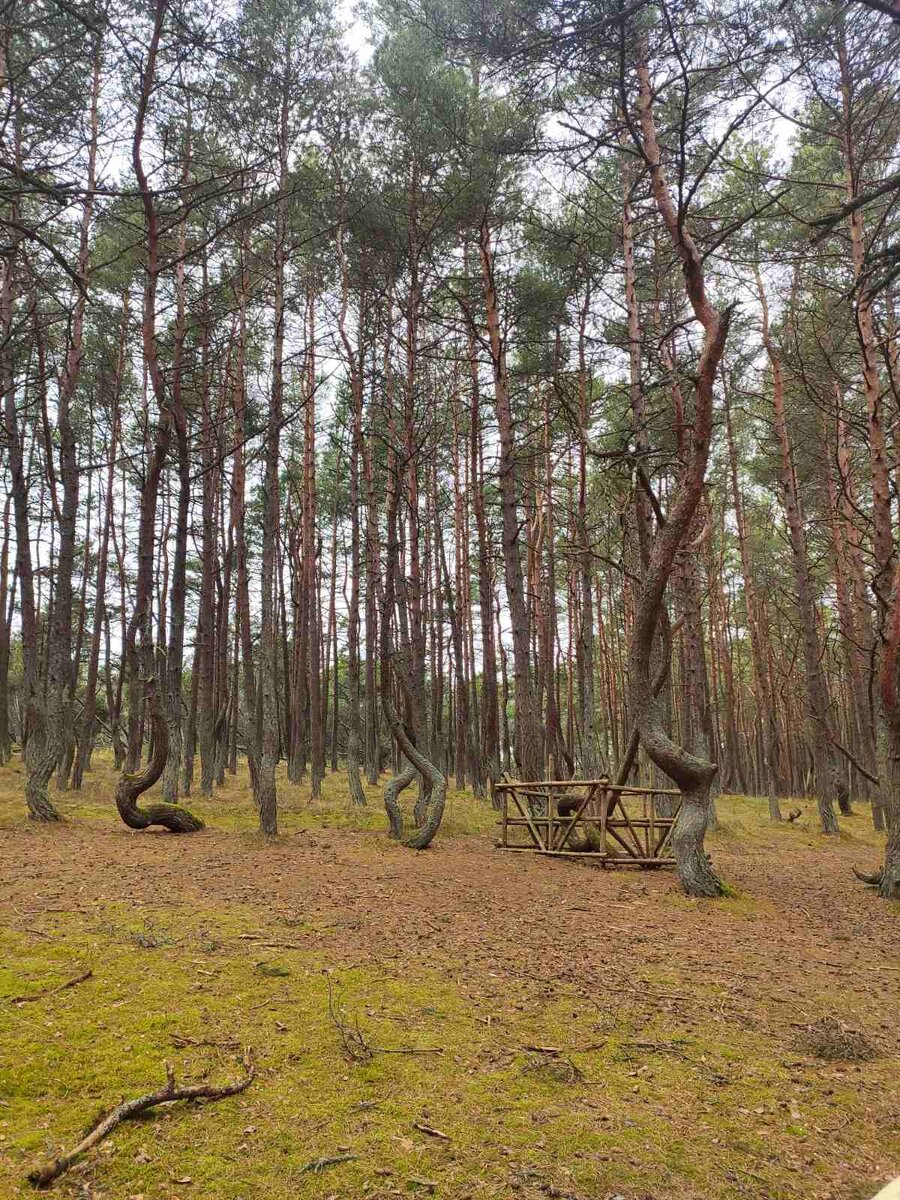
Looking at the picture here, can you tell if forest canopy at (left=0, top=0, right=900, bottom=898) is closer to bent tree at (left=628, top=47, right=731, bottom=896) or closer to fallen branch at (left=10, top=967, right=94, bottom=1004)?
bent tree at (left=628, top=47, right=731, bottom=896)

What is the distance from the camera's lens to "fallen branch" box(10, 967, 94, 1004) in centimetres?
356

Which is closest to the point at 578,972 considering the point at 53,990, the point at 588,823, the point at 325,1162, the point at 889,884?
the point at 325,1162

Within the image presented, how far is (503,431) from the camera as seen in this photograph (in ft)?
40.7

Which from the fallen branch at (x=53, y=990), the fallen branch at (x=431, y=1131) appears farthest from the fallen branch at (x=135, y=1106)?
the fallen branch at (x=53, y=990)

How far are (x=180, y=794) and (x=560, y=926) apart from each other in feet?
38.2

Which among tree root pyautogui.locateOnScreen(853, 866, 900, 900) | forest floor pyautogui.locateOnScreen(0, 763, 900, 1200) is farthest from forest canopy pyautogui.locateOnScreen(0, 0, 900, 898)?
forest floor pyautogui.locateOnScreen(0, 763, 900, 1200)

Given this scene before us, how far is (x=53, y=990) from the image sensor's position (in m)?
3.69

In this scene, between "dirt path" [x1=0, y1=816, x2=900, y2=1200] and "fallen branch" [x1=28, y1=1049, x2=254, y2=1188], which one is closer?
"fallen branch" [x1=28, y1=1049, x2=254, y2=1188]

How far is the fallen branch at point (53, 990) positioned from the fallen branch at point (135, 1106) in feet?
3.56

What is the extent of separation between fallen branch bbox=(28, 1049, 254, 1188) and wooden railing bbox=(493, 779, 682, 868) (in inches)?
272

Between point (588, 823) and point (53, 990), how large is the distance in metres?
8.16

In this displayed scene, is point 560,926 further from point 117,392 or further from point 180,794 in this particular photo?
point 117,392

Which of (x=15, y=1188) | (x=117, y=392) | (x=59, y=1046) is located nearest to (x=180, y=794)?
(x=117, y=392)

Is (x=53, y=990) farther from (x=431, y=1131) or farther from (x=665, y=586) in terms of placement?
(x=665, y=586)
